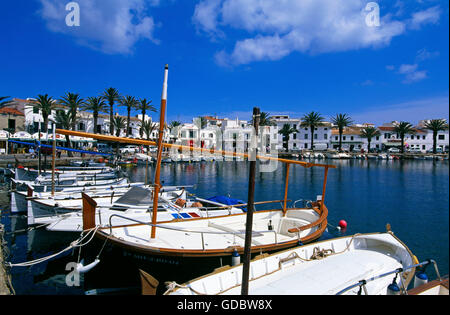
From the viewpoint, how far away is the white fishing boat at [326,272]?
270 inches

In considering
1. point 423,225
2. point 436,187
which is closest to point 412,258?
point 423,225

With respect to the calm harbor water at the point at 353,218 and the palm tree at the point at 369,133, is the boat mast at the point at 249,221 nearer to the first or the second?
the calm harbor water at the point at 353,218

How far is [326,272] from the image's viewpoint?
7.88m

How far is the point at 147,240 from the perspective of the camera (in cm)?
984

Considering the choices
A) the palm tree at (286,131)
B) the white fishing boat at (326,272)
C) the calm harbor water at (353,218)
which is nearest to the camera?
the white fishing boat at (326,272)

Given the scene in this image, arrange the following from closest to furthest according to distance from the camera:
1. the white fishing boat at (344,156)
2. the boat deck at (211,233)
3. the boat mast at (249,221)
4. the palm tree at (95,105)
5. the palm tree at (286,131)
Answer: the boat mast at (249,221) < the boat deck at (211,233) < the palm tree at (95,105) < the white fishing boat at (344,156) < the palm tree at (286,131)

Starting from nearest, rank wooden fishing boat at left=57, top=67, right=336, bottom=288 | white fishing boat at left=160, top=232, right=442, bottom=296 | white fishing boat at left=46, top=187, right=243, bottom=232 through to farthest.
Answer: white fishing boat at left=160, top=232, right=442, bottom=296 → wooden fishing boat at left=57, top=67, right=336, bottom=288 → white fishing boat at left=46, top=187, right=243, bottom=232

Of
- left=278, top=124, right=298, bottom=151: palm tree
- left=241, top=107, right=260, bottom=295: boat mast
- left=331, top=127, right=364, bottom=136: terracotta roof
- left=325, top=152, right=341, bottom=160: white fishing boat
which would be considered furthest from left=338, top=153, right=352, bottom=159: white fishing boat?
left=241, top=107, right=260, bottom=295: boat mast

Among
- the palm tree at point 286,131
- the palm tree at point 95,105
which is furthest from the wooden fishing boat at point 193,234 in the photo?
the palm tree at point 286,131

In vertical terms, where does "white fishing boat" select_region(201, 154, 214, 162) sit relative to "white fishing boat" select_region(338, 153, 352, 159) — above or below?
below

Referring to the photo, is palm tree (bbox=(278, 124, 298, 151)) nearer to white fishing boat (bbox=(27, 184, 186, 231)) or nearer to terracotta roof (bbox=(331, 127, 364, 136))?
terracotta roof (bbox=(331, 127, 364, 136))

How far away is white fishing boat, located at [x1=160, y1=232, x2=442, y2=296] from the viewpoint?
6.86 m
